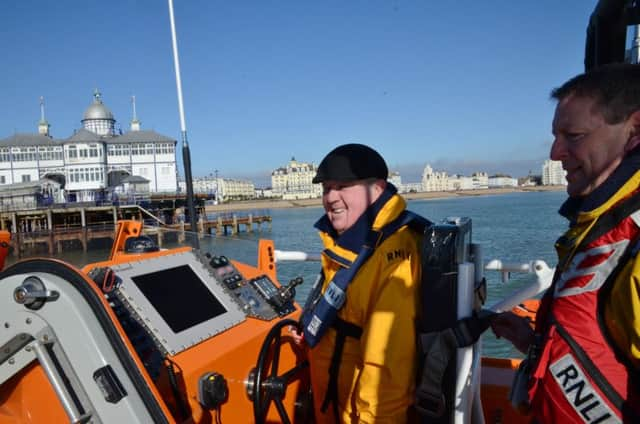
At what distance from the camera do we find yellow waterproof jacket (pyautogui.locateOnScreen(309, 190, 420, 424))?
1.81m

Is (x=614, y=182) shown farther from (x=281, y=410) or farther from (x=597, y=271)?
(x=281, y=410)

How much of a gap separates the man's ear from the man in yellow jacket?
0.84 m

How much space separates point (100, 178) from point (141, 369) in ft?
190

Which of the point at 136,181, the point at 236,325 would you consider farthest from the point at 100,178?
the point at 236,325

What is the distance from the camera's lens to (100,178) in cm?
5412

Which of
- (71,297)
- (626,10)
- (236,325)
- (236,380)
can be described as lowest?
(236,380)

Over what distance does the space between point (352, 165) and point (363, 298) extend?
0.58 meters

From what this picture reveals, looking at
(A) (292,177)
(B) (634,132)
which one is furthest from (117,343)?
(A) (292,177)

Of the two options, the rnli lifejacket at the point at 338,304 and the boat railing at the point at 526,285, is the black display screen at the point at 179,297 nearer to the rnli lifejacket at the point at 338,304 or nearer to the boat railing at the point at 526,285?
the rnli lifejacket at the point at 338,304

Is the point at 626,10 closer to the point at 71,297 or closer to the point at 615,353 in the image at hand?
the point at 615,353

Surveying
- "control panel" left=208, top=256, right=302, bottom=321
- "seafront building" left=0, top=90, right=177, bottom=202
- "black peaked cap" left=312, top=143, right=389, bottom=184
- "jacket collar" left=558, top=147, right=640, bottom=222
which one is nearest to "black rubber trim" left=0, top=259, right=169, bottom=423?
"black peaked cap" left=312, top=143, right=389, bottom=184

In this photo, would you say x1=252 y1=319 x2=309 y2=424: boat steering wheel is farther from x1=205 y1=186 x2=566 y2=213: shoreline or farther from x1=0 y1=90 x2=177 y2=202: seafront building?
x1=205 y1=186 x2=566 y2=213: shoreline

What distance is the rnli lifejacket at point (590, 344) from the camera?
125cm

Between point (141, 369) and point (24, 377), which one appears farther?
point (24, 377)
